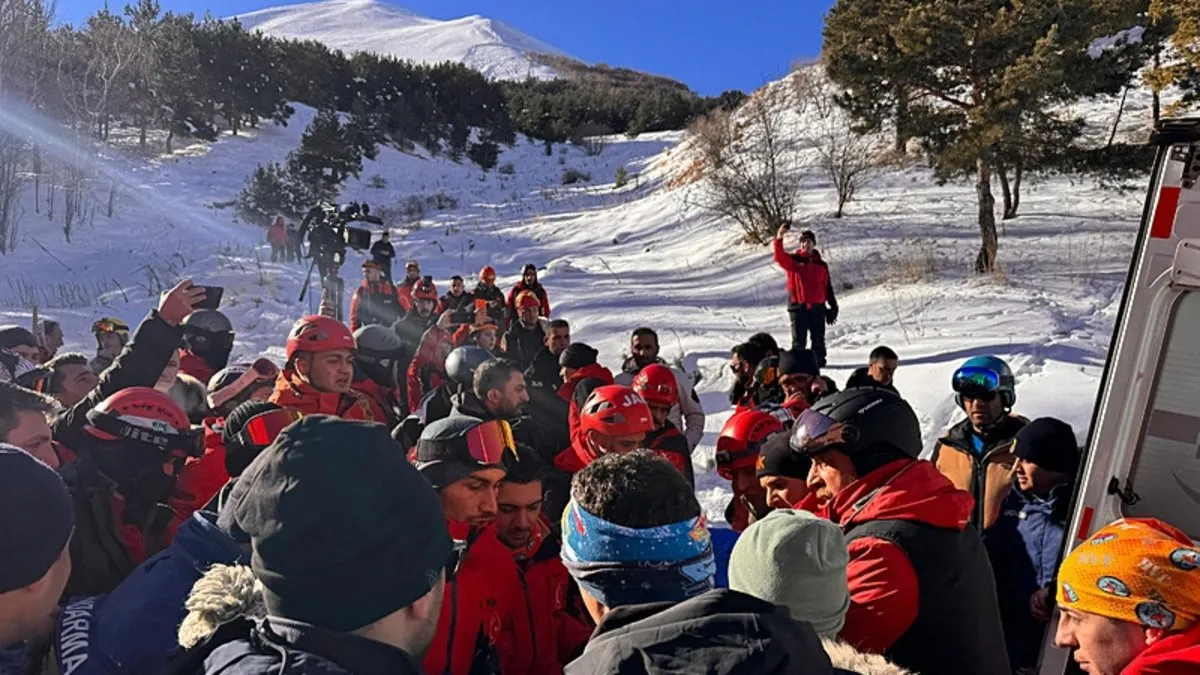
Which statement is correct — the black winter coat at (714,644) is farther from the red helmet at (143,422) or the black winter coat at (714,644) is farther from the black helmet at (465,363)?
the black helmet at (465,363)

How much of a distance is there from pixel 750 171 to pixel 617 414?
664 inches

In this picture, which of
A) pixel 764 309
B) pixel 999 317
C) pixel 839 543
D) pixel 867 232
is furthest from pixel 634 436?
pixel 867 232

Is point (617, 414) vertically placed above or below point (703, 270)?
above

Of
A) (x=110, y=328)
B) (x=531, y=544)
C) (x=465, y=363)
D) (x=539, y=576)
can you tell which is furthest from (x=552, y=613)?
(x=110, y=328)

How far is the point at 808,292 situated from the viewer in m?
9.81

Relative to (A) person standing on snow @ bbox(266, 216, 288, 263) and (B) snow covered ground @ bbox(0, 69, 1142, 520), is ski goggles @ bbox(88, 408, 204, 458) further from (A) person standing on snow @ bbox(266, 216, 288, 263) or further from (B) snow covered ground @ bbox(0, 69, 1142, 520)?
(A) person standing on snow @ bbox(266, 216, 288, 263)

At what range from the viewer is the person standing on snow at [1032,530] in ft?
10.5

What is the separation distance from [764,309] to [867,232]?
391cm

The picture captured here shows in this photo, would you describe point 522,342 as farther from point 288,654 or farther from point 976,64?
point 976,64

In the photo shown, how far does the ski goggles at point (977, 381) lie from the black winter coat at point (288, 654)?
141 inches

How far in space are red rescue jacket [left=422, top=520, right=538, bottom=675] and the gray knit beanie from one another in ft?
2.52

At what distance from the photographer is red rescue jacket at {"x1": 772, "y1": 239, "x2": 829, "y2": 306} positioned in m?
9.74

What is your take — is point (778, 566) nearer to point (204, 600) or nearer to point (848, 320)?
point (204, 600)

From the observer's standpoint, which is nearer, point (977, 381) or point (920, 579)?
point (920, 579)
